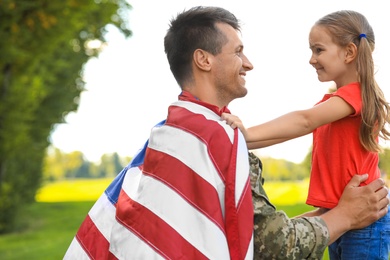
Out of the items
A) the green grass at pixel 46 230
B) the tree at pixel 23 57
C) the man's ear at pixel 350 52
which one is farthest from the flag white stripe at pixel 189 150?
the green grass at pixel 46 230

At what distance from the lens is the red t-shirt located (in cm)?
327

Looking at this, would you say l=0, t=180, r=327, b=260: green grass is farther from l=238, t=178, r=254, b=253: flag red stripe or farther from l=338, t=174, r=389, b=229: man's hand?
l=238, t=178, r=254, b=253: flag red stripe

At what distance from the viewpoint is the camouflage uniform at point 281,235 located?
9.25ft

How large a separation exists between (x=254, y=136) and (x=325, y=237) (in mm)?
528

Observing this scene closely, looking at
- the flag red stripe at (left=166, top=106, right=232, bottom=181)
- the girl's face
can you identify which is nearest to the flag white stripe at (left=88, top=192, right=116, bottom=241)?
the flag red stripe at (left=166, top=106, right=232, bottom=181)

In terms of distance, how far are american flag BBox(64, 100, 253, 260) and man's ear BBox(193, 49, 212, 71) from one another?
8.0 inches

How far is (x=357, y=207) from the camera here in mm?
3092

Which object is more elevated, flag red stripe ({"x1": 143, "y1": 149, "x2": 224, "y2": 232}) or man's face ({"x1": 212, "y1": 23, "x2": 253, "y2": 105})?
man's face ({"x1": 212, "y1": 23, "x2": 253, "y2": 105})

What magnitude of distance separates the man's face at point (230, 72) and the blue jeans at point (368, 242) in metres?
0.83

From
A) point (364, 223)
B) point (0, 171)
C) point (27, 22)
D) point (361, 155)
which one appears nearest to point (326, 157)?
point (361, 155)

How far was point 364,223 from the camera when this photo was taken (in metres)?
3.12

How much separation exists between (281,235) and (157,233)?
0.49 metres

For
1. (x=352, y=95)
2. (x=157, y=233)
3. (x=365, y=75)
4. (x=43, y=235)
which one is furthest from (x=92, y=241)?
(x=43, y=235)

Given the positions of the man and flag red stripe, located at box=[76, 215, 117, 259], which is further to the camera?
flag red stripe, located at box=[76, 215, 117, 259]
